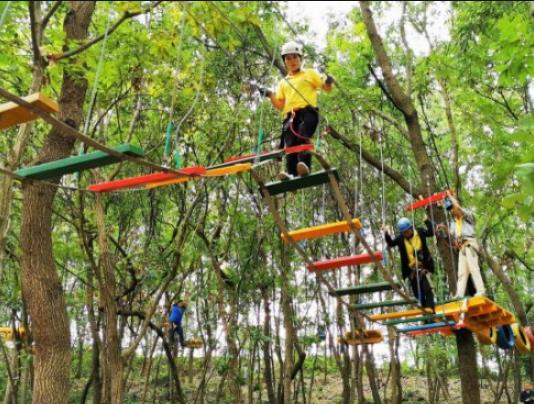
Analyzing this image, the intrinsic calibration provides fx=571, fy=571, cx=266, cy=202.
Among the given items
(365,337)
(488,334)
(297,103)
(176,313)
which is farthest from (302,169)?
(176,313)

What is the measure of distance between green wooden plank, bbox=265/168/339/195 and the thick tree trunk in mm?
2679

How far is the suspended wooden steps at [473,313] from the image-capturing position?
6.21 m

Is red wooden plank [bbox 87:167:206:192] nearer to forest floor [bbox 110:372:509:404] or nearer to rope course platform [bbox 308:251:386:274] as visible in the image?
rope course platform [bbox 308:251:386:274]

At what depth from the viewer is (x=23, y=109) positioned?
2881 mm

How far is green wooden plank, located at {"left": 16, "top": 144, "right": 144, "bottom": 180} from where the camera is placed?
3133 millimetres

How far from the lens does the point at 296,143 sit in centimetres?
571

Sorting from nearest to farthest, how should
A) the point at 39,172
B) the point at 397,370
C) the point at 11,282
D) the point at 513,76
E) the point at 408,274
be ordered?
1. the point at 39,172
2. the point at 513,76
3. the point at 408,274
4. the point at 11,282
5. the point at 397,370

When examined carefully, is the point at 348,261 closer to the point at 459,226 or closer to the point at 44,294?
the point at 459,226

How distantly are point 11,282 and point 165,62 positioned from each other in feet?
30.1

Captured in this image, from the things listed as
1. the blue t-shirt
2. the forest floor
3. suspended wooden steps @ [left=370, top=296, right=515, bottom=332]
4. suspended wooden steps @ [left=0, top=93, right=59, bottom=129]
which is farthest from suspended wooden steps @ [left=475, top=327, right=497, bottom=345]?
the forest floor

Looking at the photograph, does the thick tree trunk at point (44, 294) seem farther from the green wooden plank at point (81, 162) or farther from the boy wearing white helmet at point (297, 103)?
the green wooden plank at point (81, 162)

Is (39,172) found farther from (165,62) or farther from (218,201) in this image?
(218,201)

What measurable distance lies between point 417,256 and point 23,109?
5.29 meters

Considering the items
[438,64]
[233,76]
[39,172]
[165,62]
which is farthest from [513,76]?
[233,76]
